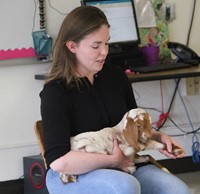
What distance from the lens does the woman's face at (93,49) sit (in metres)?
1.35

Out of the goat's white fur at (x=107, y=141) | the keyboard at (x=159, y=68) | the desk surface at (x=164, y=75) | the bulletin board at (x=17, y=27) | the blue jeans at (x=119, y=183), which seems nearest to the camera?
the blue jeans at (x=119, y=183)

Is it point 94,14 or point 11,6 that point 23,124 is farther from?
point 94,14

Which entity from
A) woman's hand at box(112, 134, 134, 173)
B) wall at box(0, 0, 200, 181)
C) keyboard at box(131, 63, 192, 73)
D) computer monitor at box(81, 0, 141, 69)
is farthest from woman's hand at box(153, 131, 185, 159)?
wall at box(0, 0, 200, 181)

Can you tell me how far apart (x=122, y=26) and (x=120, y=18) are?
50mm

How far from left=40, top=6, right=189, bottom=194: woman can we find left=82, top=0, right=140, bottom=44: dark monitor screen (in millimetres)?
926

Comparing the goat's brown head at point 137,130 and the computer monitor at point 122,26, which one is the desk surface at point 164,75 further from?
the goat's brown head at point 137,130

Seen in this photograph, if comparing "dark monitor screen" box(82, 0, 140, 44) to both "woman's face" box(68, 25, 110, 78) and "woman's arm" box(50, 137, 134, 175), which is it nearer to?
"woman's face" box(68, 25, 110, 78)

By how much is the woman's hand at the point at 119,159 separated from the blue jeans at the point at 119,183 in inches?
1.9

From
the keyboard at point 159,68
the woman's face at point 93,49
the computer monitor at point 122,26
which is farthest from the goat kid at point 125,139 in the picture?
the computer monitor at point 122,26

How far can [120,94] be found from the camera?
1.53 m

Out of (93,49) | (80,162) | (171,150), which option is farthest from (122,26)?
(80,162)

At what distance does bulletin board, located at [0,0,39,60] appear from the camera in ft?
7.58

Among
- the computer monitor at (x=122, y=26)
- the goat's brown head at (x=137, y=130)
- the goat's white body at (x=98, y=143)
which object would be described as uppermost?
the computer monitor at (x=122, y=26)

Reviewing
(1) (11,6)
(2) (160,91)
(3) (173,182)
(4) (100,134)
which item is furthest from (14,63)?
(3) (173,182)
